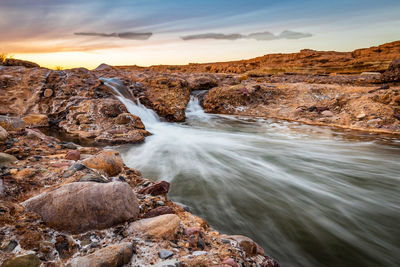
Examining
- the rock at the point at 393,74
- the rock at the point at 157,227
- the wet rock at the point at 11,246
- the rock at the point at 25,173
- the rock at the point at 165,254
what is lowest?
the rock at the point at 165,254

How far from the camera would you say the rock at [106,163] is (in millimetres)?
2746

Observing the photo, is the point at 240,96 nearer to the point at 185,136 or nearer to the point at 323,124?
the point at 323,124

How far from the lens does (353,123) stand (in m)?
7.64

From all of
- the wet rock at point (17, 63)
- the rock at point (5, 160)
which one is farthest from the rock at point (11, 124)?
the wet rock at point (17, 63)

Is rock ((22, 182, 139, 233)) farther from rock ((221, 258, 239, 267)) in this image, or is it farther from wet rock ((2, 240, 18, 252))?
rock ((221, 258, 239, 267))

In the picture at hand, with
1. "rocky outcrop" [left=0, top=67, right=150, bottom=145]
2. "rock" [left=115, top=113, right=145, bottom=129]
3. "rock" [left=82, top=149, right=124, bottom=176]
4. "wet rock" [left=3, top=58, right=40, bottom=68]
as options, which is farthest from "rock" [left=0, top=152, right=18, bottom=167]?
"wet rock" [left=3, top=58, right=40, bottom=68]

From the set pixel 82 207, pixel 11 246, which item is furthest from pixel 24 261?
pixel 82 207

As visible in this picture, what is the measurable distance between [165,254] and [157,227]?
27 cm

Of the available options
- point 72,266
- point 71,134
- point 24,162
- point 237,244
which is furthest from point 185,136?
point 72,266

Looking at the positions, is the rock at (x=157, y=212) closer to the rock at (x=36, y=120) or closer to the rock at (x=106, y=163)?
the rock at (x=106, y=163)

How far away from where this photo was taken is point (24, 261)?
1.22 meters

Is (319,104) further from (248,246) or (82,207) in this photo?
(82,207)

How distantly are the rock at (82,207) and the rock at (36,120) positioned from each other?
584cm

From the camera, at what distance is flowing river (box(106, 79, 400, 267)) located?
2.47m
